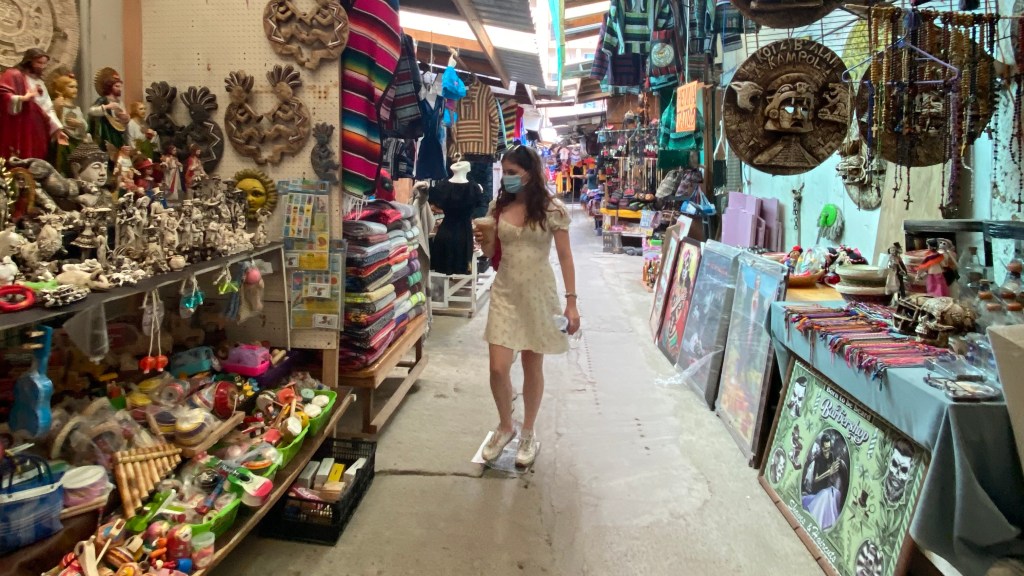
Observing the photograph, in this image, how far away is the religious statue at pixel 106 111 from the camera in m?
2.18

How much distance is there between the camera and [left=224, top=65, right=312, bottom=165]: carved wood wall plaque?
281cm

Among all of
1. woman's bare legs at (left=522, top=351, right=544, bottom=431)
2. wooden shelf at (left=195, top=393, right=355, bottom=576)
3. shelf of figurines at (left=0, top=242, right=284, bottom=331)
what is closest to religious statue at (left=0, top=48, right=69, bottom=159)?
shelf of figurines at (left=0, top=242, right=284, bottom=331)

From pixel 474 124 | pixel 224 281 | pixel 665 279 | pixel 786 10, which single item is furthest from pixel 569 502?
pixel 474 124

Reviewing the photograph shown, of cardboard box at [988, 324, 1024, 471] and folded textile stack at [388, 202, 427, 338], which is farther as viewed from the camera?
folded textile stack at [388, 202, 427, 338]

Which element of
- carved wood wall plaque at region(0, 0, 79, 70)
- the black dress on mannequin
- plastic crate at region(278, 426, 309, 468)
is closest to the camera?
carved wood wall plaque at region(0, 0, 79, 70)

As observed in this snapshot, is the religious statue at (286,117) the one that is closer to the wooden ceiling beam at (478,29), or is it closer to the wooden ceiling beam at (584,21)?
the wooden ceiling beam at (478,29)

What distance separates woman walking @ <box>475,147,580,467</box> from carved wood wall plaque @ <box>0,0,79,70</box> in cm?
166

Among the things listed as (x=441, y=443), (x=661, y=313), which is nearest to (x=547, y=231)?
(x=441, y=443)

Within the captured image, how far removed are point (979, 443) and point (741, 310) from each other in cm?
197

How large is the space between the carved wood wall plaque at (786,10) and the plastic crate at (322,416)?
220 cm

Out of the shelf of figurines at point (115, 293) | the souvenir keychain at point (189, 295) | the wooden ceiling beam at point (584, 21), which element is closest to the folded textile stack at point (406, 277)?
the shelf of figurines at point (115, 293)

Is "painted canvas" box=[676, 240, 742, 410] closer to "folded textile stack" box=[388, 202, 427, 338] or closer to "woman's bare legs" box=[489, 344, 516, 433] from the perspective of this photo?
"woman's bare legs" box=[489, 344, 516, 433]

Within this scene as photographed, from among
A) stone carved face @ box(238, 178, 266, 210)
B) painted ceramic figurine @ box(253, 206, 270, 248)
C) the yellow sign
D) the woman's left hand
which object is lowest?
the woman's left hand

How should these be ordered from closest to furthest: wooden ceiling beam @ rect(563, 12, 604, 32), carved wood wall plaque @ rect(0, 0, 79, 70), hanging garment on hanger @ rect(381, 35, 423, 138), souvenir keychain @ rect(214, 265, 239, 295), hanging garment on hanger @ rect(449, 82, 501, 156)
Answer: carved wood wall plaque @ rect(0, 0, 79, 70) → souvenir keychain @ rect(214, 265, 239, 295) → hanging garment on hanger @ rect(381, 35, 423, 138) → hanging garment on hanger @ rect(449, 82, 501, 156) → wooden ceiling beam @ rect(563, 12, 604, 32)
